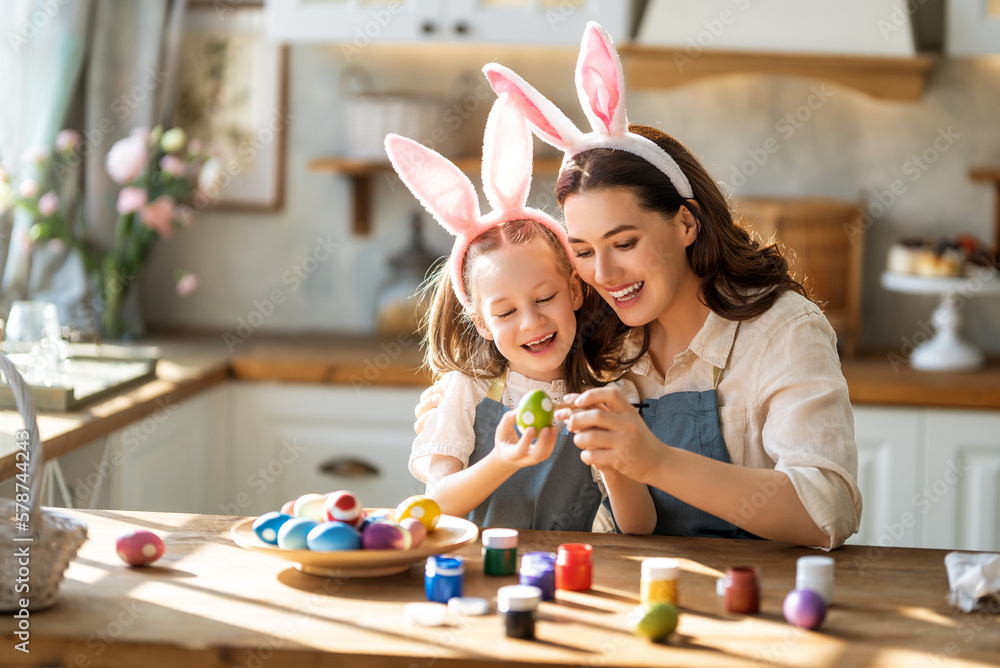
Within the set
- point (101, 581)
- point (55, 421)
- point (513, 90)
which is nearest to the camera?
point (101, 581)

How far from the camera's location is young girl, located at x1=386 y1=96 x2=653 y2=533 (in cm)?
161

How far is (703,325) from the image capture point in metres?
1.69

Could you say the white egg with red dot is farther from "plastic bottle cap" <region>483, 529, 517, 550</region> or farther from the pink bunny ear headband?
the pink bunny ear headband

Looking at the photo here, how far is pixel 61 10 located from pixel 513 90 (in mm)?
1931

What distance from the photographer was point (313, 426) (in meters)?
3.00

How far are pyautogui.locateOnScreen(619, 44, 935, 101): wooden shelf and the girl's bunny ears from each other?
144 cm

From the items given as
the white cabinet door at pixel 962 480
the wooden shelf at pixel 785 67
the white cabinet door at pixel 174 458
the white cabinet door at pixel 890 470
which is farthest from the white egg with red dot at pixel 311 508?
the wooden shelf at pixel 785 67

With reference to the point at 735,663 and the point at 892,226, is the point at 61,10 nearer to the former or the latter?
the point at 892,226

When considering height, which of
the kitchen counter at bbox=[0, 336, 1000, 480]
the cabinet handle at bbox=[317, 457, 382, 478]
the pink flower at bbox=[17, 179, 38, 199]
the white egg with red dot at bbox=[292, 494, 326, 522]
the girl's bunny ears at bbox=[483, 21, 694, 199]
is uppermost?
the girl's bunny ears at bbox=[483, 21, 694, 199]

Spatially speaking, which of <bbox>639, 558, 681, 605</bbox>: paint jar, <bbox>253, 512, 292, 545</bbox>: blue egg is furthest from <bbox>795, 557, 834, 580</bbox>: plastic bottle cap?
<bbox>253, 512, 292, 545</bbox>: blue egg

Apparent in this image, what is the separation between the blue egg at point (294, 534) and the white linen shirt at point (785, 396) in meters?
0.56

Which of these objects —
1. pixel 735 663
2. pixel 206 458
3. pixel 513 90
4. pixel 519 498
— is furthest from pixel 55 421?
pixel 735 663

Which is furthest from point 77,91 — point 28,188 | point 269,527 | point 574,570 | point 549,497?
point 574,570

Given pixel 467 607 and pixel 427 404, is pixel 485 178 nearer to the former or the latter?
pixel 427 404
